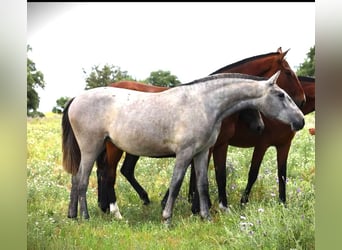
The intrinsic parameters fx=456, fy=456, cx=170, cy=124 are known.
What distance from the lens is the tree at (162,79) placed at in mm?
2607

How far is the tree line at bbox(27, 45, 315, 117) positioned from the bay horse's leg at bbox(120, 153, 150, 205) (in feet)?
1.47

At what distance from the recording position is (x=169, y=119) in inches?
98.5

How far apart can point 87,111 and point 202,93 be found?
26.4 inches

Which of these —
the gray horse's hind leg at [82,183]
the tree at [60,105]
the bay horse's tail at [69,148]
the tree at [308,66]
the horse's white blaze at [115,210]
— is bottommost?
the horse's white blaze at [115,210]

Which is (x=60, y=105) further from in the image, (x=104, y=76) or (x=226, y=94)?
(x=226, y=94)

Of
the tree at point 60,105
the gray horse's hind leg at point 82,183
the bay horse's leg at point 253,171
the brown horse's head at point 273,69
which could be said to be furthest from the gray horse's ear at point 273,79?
the tree at point 60,105

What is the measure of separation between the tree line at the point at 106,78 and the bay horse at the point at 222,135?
0.04 m

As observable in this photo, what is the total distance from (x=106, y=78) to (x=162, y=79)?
322mm

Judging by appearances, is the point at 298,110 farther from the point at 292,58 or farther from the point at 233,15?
the point at 233,15

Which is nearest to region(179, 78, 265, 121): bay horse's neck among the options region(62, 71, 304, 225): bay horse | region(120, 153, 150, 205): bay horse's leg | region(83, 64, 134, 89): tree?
region(62, 71, 304, 225): bay horse

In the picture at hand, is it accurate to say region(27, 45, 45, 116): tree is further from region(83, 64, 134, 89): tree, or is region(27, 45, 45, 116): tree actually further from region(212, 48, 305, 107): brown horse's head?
region(212, 48, 305, 107): brown horse's head

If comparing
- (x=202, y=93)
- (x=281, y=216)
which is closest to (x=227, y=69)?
(x=202, y=93)

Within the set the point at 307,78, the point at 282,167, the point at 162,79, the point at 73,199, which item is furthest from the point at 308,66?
the point at 73,199

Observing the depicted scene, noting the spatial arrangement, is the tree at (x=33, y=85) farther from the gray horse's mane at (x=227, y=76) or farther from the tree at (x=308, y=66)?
the tree at (x=308, y=66)
